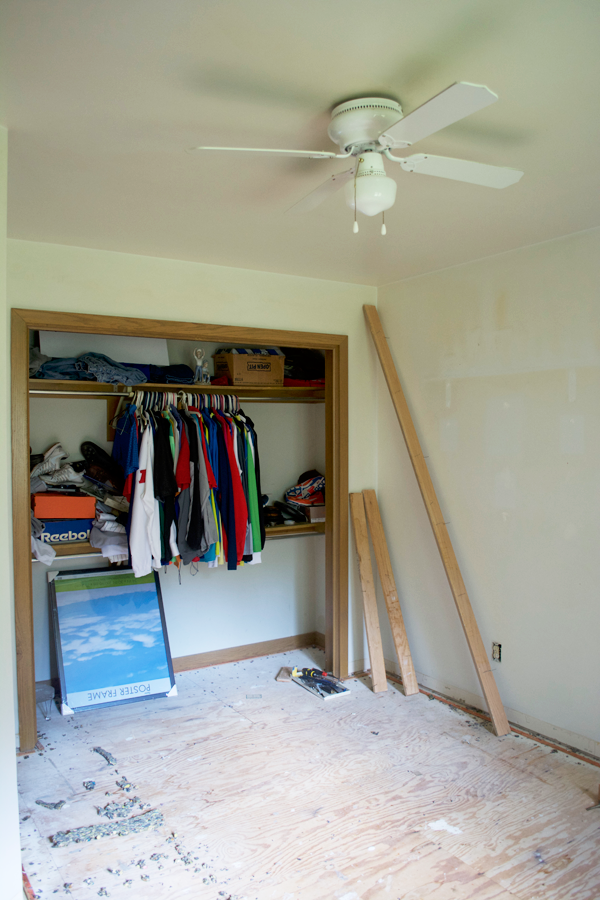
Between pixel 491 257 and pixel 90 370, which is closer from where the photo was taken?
pixel 491 257

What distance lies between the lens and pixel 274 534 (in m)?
4.11

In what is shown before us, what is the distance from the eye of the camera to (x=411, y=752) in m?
3.07

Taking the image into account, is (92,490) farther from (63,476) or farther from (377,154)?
(377,154)

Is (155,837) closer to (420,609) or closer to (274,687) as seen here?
(274,687)

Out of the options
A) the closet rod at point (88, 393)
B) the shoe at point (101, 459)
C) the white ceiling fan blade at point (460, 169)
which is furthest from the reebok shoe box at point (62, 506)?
the white ceiling fan blade at point (460, 169)

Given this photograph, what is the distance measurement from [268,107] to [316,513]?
9.64 ft

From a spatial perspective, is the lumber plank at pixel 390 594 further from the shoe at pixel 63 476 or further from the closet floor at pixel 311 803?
the shoe at pixel 63 476

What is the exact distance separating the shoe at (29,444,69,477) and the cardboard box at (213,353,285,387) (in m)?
1.13

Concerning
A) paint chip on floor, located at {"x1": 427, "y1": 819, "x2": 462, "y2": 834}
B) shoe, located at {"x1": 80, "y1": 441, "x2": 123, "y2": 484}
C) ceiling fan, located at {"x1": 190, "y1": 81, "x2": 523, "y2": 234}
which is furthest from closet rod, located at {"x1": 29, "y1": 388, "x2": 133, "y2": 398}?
paint chip on floor, located at {"x1": 427, "y1": 819, "x2": 462, "y2": 834}

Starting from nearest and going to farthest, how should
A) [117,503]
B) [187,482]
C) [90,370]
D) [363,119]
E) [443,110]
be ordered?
[443,110] < [363,119] < [90,370] < [187,482] < [117,503]

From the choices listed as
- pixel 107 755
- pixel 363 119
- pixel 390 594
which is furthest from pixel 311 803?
pixel 363 119

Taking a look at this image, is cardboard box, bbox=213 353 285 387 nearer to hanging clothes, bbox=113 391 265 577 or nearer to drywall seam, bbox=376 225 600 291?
hanging clothes, bbox=113 391 265 577

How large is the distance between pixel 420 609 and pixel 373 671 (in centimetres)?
48

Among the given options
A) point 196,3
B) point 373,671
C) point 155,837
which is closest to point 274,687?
point 373,671
